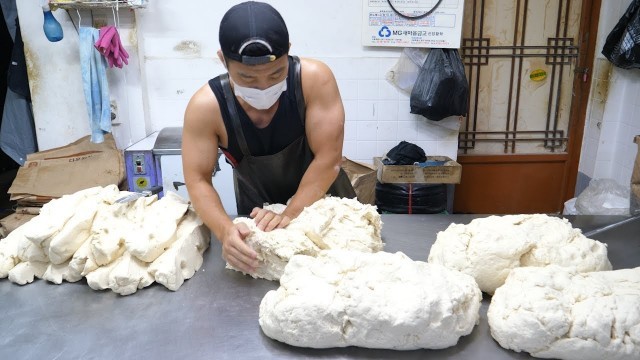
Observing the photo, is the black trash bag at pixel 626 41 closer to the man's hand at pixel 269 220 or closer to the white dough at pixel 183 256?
the man's hand at pixel 269 220

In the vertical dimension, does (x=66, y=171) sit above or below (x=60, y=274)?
below

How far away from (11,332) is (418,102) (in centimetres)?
308

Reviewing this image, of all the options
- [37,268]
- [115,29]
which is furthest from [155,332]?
[115,29]

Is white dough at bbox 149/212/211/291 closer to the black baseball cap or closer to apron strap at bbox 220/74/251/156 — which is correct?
apron strap at bbox 220/74/251/156

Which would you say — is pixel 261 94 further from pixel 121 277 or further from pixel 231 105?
pixel 121 277

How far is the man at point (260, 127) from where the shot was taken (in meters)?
1.51

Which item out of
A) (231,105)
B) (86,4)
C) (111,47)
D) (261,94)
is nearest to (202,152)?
(231,105)

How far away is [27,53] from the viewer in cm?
354

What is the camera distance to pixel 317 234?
5.10 ft

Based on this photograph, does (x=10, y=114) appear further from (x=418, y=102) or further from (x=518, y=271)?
(x=518, y=271)

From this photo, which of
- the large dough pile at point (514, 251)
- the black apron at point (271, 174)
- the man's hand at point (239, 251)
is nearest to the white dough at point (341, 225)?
the man's hand at point (239, 251)

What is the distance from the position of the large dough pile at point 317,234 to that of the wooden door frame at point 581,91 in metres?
3.26

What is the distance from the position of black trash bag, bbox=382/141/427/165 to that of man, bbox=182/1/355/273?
64.2 inches

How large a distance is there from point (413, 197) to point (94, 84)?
8.41ft
